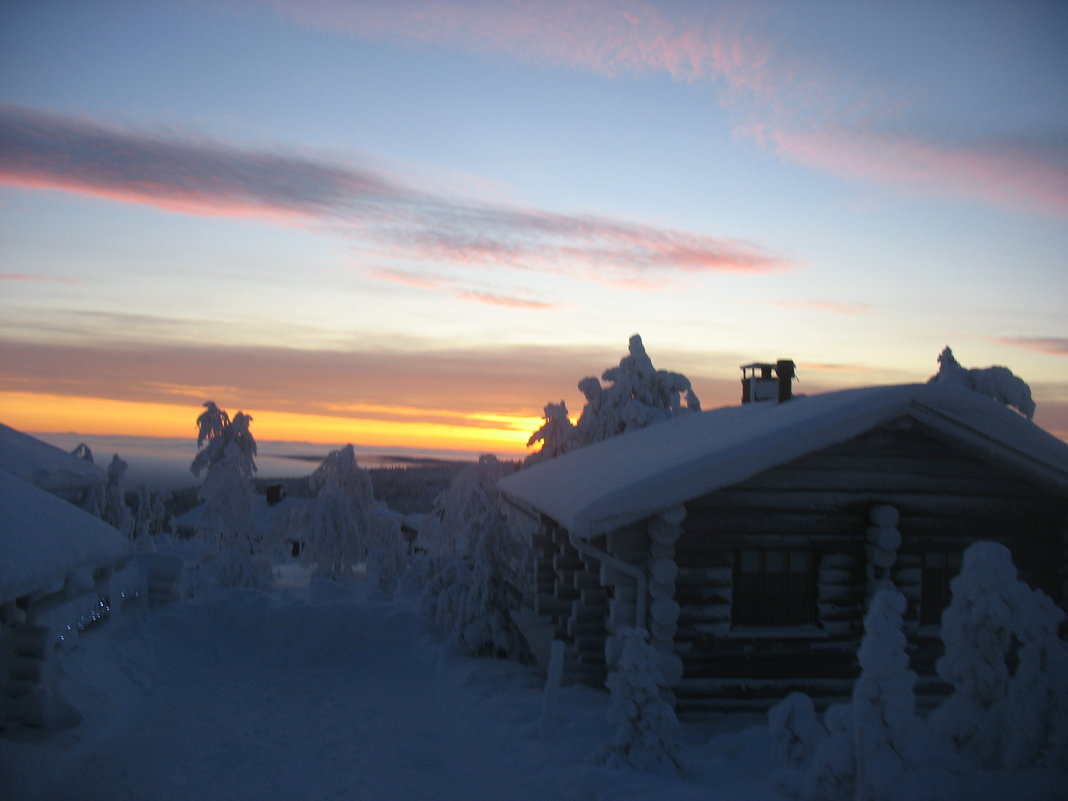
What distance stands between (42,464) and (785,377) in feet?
65.4

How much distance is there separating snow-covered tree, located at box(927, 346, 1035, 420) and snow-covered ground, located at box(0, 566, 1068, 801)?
16.2m

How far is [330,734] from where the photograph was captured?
10680mm

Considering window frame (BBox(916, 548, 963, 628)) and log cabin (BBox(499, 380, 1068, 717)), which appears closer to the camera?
log cabin (BBox(499, 380, 1068, 717))

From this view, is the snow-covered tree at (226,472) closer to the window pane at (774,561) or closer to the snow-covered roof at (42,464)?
the snow-covered roof at (42,464)

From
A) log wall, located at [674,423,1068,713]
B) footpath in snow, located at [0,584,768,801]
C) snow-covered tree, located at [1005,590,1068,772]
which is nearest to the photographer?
snow-covered tree, located at [1005,590,1068,772]

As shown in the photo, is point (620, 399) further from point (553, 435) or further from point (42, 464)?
point (42, 464)

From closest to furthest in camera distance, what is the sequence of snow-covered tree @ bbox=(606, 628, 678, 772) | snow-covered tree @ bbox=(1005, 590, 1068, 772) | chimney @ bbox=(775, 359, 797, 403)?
snow-covered tree @ bbox=(1005, 590, 1068, 772) < snow-covered tree @ bbox=(606, 628, 678, 772) < chimney @ bbox=(775, 359, 797, 403)

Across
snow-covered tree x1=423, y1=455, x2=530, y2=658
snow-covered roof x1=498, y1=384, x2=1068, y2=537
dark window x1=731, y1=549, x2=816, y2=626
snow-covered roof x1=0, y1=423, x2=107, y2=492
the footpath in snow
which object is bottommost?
the footpath in snow

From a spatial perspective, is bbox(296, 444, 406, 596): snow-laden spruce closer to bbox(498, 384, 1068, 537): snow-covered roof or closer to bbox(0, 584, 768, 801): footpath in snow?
bbox(0, 584, 768, 801): footpath in snow

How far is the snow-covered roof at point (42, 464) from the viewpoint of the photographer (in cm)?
1986

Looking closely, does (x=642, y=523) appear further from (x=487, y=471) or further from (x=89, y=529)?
(x=487, y=471)

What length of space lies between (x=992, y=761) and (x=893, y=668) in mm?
1101

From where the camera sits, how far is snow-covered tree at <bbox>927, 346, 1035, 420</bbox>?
2186 cm

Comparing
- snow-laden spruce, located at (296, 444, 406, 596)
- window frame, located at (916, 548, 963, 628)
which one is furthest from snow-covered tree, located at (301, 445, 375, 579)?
Result: window frame, located at (916, 548, 963, 628)
